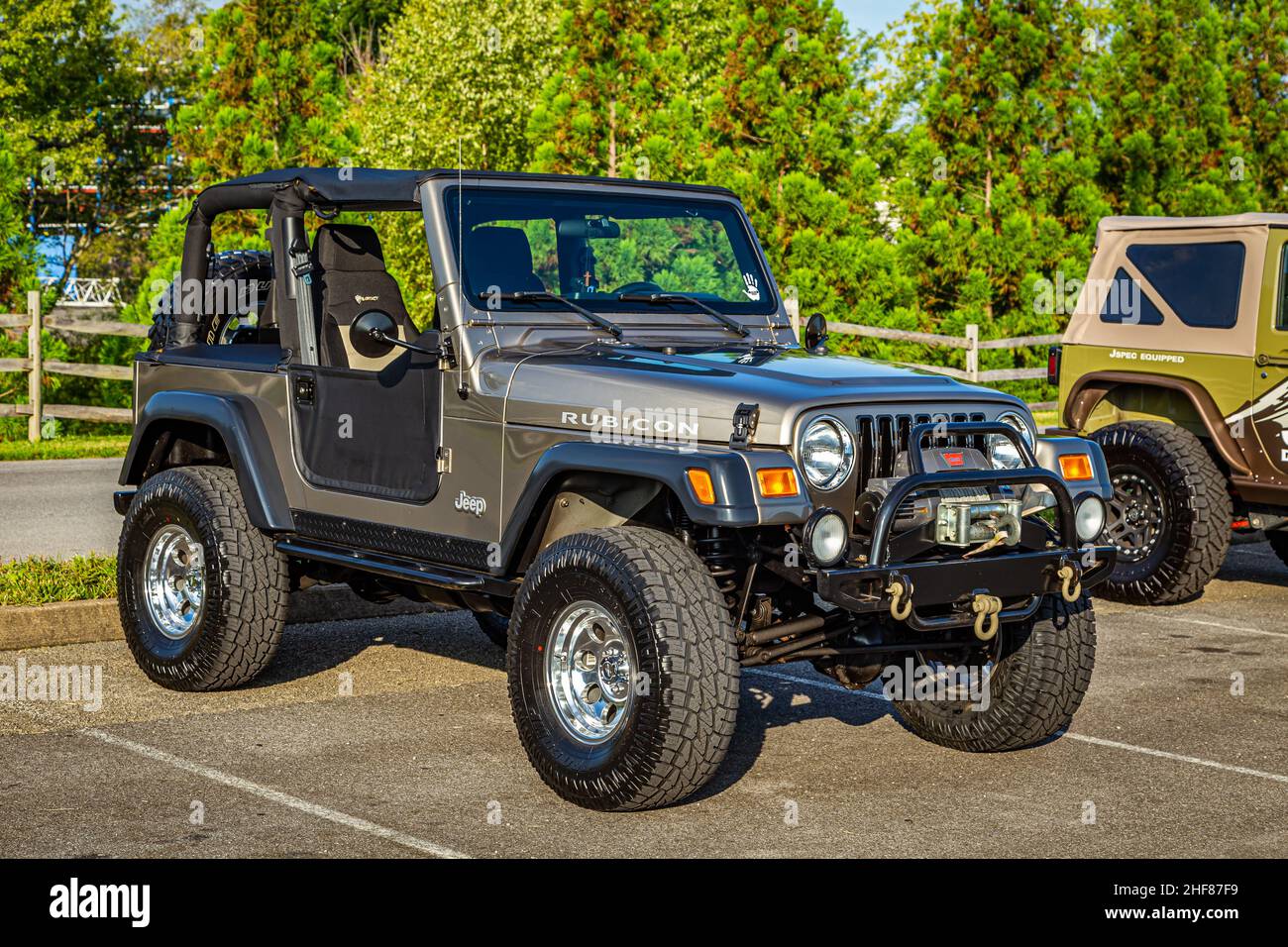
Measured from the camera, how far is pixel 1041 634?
6.48 metres

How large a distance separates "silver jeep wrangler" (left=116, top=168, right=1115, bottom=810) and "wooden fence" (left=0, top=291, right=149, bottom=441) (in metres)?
12.3

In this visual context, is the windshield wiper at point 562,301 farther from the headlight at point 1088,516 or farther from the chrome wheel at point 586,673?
the headlight at point 1088,516

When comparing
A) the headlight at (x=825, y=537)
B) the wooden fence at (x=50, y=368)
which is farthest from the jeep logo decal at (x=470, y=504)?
the wooden fence at (x=50, y=368)

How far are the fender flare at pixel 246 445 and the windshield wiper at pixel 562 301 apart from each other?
1.43m

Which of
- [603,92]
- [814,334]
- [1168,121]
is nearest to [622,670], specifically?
[814,334]

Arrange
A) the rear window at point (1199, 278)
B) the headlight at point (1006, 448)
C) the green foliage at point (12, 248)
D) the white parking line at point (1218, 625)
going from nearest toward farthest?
the headlight at point (1006, 448) < the white parking line at point (1218, 625) < the rear window at point (1199, 278) < the green foliage at point (12, 248)

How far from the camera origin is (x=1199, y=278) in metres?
10.6

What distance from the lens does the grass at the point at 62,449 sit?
18312mm

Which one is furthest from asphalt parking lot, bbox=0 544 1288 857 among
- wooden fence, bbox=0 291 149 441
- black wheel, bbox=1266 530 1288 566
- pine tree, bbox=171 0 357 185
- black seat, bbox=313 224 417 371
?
pine tree, bbox=171 0 357 185

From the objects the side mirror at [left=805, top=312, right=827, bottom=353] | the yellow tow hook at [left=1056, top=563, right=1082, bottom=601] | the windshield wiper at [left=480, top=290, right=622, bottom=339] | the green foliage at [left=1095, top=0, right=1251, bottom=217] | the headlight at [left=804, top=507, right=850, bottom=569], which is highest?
the green foliage at [left=1095, top=0, right=1251, bottom=217]

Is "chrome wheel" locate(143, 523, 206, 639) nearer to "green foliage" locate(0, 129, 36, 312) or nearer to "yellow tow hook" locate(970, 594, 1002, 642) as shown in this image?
"yellow tow hook" locate(970, 594, 1002, 642)

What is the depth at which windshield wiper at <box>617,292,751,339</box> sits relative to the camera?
23.3 feet

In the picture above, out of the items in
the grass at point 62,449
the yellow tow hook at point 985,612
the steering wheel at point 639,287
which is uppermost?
the steering wheel at point 639,287

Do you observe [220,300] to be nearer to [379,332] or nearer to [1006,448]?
[379,332]
